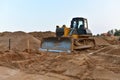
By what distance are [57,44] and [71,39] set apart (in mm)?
1114

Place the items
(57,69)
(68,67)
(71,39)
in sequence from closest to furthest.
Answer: (57,69), (68,67), (71,39)

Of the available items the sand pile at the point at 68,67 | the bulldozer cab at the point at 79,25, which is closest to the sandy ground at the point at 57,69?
the sand pile at the point at 68,67

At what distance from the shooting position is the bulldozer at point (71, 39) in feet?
52.2

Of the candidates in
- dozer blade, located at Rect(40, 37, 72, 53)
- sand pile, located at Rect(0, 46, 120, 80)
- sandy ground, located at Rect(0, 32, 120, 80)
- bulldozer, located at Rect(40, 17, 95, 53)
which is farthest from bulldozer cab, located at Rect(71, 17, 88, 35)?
sandy ground, located at Rect(0, 32, 120, 80)

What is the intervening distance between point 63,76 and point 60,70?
0.85m

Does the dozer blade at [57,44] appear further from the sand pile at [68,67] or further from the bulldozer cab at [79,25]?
the sand pile at [68,67]

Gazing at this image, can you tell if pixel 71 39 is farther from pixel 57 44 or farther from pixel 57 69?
pixel 57 69

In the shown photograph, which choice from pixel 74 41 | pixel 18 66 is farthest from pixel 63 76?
pixel 74 41

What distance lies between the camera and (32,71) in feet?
34.3

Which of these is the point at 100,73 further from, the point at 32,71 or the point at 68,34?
the point at 68,34

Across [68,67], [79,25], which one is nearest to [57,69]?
[68,67]

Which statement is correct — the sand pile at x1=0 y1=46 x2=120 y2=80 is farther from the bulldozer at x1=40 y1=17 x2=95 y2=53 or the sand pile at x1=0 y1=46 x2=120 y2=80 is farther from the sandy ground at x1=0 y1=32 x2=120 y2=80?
the bulldozer at x1=40 y1=17 x2=95 y2=53

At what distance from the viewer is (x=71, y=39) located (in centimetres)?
1564

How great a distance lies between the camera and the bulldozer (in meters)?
15.9
